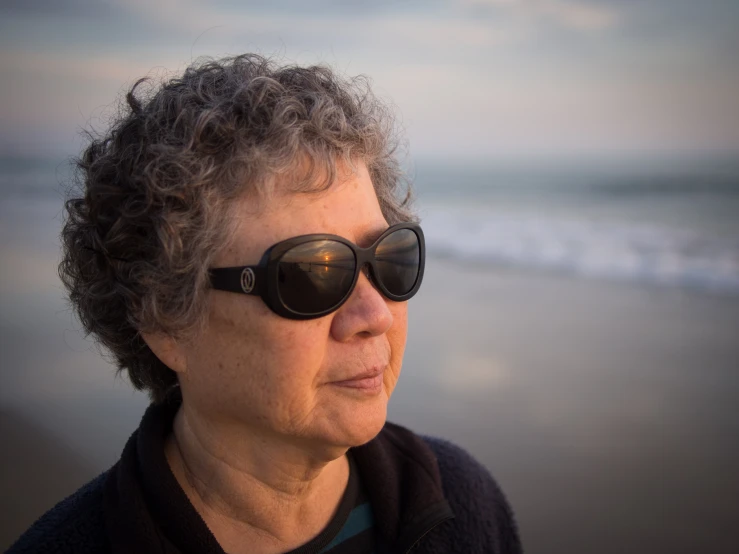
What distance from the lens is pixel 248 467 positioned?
5.26 ft

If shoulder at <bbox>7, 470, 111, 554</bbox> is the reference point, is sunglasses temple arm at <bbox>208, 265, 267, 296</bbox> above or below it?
above

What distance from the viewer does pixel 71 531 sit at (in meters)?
1.52

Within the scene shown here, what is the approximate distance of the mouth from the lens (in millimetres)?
1514

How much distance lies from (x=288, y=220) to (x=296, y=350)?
30cm

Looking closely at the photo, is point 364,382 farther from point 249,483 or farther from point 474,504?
point 474,504

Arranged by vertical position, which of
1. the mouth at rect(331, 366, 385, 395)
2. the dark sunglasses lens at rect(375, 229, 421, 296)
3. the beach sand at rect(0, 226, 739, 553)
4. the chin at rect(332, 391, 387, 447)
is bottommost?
the beach sand at rect(0, 226, 739, 553)

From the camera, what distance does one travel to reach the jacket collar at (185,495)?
1479 millimetres

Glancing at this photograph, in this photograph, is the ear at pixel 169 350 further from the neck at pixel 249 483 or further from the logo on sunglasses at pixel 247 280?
the logo on sunglasses at pixel 247 280

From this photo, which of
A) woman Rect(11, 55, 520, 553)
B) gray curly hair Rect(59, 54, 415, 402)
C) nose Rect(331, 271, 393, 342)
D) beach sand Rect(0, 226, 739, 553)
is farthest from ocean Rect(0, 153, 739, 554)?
nose Rect(331, 271, 393, 342)

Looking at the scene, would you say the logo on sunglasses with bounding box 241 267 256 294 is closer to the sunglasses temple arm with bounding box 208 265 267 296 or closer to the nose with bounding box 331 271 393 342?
the sunglasses temple arm with bounding box 208 265 267 296

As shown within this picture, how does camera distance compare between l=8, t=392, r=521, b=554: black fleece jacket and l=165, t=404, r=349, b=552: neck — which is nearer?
l=8, t=392, r=521, b=554: black fleece jacket

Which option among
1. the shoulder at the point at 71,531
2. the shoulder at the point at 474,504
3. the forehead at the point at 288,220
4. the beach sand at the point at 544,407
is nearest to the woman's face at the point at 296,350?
the forehead at the point at 288,220

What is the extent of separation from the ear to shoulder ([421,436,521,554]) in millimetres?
880

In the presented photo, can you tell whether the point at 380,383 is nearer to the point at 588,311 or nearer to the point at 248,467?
the point at 248,467
